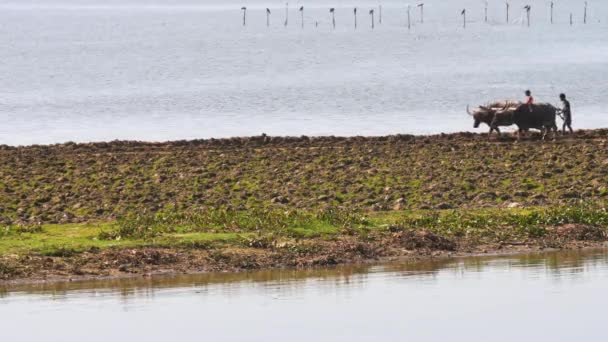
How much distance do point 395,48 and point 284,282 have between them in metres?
81.7

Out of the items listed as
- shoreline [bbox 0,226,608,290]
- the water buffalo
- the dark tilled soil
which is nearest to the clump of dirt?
shoreline [bbox 0,226,608,290]

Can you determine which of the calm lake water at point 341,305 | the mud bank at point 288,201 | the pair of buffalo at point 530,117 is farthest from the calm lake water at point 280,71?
the calm lake water at point 341,305

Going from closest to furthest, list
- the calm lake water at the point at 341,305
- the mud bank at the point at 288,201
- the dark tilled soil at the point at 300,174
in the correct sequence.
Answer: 1. the calm lake water at the point at 341,305
2. the mud bank at the point at 288,201
3. the dark tilled soil at the point at 300,174

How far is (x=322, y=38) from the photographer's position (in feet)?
365

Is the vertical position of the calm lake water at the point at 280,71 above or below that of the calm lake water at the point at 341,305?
above

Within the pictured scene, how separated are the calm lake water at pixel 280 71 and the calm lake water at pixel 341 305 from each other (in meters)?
26.1

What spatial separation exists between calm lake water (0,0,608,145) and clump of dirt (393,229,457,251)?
77.9ft

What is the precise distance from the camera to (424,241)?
70.8 feet

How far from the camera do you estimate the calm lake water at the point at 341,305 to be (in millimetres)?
15500

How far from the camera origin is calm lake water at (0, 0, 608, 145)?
5166 centimetres

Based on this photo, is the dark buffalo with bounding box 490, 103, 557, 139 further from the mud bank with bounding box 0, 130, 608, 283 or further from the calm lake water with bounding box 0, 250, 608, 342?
the calm lake water with bounding box 0, 250, 608, 342

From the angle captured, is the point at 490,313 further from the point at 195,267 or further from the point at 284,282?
the point at 195,267

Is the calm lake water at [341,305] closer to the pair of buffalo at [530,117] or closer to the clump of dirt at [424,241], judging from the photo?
the clump of dirt at [424,241]

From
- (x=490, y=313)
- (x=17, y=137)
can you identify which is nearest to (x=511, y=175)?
(x=490, y=313)
